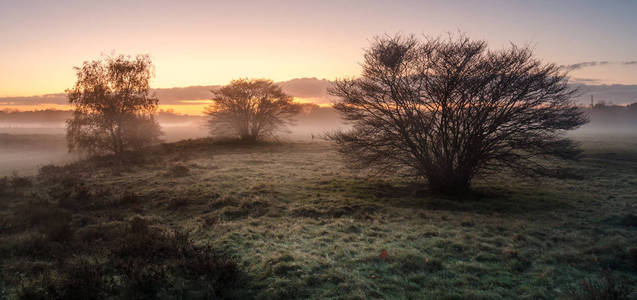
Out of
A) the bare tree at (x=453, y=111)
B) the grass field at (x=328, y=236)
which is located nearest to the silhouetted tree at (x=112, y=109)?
the grass field at (x=328, y=236)

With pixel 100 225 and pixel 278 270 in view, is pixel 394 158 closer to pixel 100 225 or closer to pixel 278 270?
pixel 278 270

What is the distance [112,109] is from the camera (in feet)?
104

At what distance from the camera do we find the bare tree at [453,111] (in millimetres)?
13617

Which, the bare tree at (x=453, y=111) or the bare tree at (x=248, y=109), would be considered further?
the bare tree at (x=248, y=109)

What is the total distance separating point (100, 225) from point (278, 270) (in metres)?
7.89

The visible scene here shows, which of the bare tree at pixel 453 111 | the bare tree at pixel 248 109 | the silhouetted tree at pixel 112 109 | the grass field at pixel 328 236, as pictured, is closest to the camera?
the grass field at pixel 328 236

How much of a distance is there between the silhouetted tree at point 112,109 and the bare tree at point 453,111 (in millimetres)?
27133

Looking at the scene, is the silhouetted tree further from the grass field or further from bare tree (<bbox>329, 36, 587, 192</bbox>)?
bare tree (<bbox>329, 36, 587, 192</bbox>)

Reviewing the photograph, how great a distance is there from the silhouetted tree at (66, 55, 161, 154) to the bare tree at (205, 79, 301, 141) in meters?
13.0

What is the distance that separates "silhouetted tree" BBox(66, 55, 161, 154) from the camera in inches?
1187

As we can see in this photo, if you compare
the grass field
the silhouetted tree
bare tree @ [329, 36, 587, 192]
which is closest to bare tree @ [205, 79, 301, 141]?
the silhouetted tree

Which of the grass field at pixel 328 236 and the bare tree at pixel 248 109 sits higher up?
the bare tree at pixel 248 109

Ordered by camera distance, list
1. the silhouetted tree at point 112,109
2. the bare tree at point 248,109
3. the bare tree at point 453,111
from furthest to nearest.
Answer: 1. the bare tree at point 248,109
2. the silhouetted tree at point 112,109
3. the bare tree at point 453,111

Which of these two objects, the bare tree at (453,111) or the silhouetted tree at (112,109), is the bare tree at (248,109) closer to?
the silhouetted tree at (112,109)
